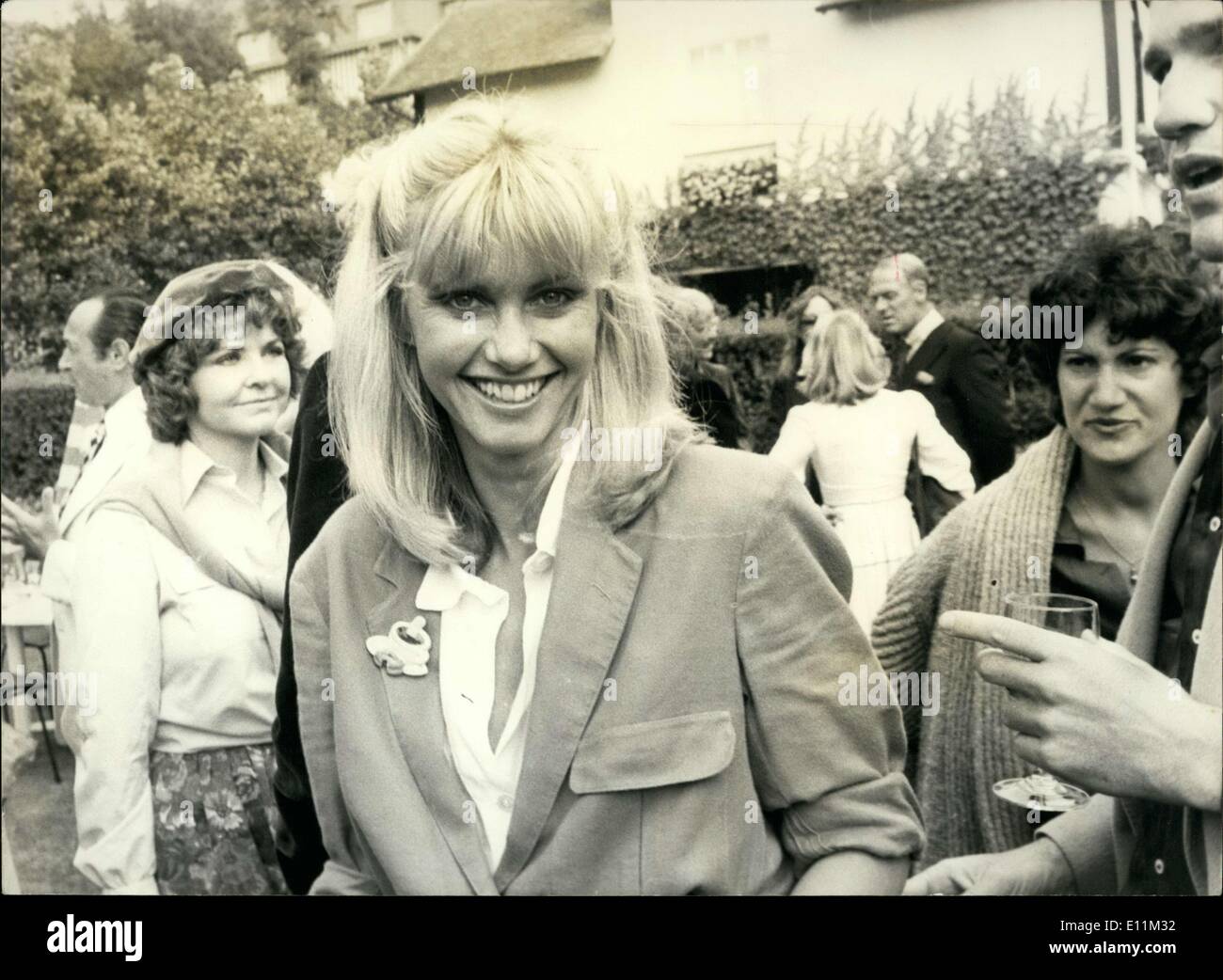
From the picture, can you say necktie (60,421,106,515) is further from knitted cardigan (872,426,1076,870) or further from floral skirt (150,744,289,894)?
knitted cardigan (872,426,1076,870)

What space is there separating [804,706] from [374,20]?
5.62 ft

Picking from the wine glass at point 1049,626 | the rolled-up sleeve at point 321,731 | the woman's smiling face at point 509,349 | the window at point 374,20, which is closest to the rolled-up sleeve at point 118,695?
the rolled-up sleeve at point 321,731

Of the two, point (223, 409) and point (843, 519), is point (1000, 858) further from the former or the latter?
point (223, 409)

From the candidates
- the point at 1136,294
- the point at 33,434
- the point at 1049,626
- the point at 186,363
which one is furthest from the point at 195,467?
the point at 1136,294

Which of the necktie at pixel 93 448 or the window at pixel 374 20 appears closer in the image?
the window at pixel 374 20

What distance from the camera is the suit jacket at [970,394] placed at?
8.79 feet

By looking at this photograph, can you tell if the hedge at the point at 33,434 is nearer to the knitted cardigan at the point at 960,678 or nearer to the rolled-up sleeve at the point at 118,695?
the rolled-up sleeve at the point at 118,695

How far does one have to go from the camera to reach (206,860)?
2973 mm

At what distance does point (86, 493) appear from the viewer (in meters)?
3.00

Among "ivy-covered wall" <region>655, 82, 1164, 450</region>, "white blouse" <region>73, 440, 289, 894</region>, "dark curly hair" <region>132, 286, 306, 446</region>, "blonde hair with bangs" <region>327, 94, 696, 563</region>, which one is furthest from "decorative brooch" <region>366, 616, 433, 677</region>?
"ivy-covered wall" <region>655, 82, 1164, 450</region>

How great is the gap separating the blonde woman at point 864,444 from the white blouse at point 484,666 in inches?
21.8

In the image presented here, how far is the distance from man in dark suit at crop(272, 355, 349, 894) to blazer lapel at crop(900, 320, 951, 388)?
1.18m

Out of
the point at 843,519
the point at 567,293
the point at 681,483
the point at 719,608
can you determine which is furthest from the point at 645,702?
the point at 567,293
